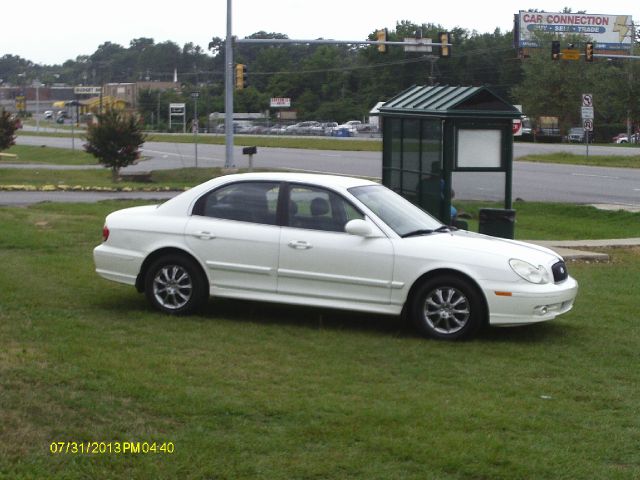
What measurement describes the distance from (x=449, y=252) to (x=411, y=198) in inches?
212

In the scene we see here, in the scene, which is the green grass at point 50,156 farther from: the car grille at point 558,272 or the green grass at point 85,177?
the car grille at point 558,272

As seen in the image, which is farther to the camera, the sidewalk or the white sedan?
the sidewalk

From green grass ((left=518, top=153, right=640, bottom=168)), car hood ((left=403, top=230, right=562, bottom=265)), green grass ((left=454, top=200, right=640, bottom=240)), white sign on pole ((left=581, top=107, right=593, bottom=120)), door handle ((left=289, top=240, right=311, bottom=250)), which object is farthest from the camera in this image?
green grass ((left=518, top=153, right=640, bottom=168))

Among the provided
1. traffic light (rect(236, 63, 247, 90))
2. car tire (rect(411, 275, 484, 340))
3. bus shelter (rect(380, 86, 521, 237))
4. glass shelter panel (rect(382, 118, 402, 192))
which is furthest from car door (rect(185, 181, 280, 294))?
traffic light (rect(236, 63, 247, 90))

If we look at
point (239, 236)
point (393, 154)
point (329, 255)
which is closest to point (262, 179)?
point (239, 236)

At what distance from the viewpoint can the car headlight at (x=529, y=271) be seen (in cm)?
908

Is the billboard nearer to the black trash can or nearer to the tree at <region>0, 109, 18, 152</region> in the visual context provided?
the tree at <region>0, 109, 18, 152</region>

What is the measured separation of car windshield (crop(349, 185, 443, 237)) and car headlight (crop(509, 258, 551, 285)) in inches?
38.6

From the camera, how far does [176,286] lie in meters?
9.88

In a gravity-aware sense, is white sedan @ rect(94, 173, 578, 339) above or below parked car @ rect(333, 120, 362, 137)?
below

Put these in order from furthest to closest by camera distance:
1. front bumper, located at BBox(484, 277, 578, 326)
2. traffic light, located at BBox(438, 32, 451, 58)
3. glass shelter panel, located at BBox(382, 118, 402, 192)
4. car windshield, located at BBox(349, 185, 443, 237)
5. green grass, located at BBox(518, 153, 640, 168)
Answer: green grass, located at BBox(518, 153, 640, 168), traffic light, located at BBox(438, 32, 451, 58), glass shelter panel, located at BBox(382, 118, 402, 192), car windshield, located at BBox(349, 185, 443, 237), front bumper, located at BBox(484, 277, 578, 326)

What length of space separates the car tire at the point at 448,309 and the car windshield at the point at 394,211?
2.07 feet

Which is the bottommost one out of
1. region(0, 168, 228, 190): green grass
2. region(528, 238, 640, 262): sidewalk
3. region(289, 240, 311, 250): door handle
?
region(0, 168, 228, 190): green grass

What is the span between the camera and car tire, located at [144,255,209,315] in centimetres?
983
